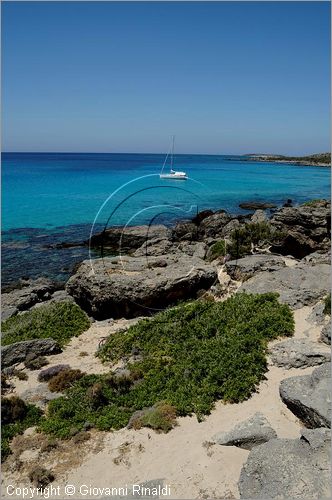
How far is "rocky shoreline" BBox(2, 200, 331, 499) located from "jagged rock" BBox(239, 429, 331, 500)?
2 cm

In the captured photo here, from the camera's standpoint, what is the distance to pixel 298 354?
14.3 m

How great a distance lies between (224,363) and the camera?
555 inches

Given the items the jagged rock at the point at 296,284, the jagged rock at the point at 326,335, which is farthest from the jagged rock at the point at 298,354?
the jagged rock at the point at 296,284

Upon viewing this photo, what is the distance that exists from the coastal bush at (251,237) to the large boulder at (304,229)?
760 mm

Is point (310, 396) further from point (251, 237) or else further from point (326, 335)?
point (251, 237)

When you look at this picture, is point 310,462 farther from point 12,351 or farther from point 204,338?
point 12,351

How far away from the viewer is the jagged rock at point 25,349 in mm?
17844

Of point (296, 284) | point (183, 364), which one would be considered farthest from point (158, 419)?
point (296, 284)

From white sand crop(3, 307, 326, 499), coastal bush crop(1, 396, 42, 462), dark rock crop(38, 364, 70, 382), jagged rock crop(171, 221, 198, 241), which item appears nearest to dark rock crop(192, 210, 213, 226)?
jagged rock crop(171, 221, 198, 241)

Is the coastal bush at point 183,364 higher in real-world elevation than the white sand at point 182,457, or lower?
higher

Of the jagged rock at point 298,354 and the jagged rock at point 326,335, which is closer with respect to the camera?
the jagged rock at point 298,354

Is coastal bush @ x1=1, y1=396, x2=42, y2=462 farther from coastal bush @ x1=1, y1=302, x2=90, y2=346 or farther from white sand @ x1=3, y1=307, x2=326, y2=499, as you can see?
coastal bush @ x1=1, y1=302, x2=90, y2=346

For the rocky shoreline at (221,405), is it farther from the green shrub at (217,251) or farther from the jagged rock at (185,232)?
the jagged rock at (185,232)

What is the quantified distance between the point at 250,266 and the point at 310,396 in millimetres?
13163
